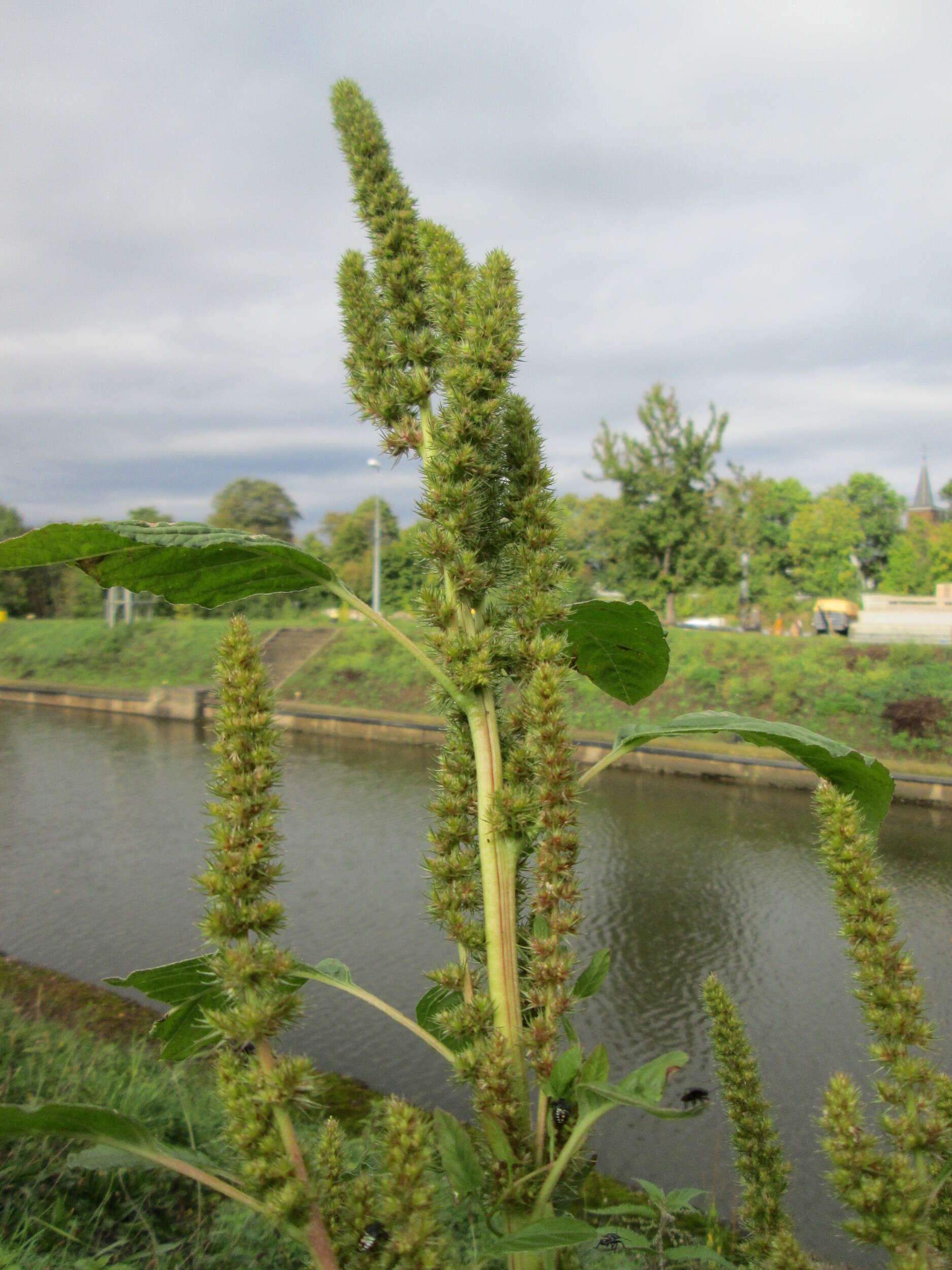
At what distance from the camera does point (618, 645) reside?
1740 mm

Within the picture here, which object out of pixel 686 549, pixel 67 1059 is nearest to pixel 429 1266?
pixel 67 1059

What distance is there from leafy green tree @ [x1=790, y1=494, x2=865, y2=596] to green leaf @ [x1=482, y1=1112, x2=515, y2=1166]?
53186 mm

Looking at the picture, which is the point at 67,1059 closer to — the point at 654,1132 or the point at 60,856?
the point at 654,1132

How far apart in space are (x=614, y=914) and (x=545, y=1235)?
414 inches

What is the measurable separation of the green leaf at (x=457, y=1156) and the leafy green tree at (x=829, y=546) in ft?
174

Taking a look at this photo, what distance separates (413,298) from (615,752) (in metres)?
0.90

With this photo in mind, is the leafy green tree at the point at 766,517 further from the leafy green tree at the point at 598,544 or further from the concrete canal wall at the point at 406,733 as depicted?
the concrete canal wall at the point at 406,733

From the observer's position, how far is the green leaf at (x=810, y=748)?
4.79 feet

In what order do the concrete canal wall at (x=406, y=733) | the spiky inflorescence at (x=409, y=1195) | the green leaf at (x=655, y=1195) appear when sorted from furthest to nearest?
the concrete canal wall at (x=406, y=733) < the green leaf at (x=655, y=1195) < the spiky inflorescence at (x=409, y=1195)

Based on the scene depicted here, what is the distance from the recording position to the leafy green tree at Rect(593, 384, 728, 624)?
28.4 meters

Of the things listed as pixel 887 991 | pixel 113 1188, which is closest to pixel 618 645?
pixel 887 991

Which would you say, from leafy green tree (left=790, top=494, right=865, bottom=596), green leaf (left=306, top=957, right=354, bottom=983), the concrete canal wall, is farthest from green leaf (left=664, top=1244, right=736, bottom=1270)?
leafy green tree (left=790, top=494, right=865, bottom=596)

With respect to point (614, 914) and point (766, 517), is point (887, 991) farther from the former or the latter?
point (766, 517)

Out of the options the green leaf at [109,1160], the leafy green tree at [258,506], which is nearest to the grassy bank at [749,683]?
the green leaf at [109,1160]
